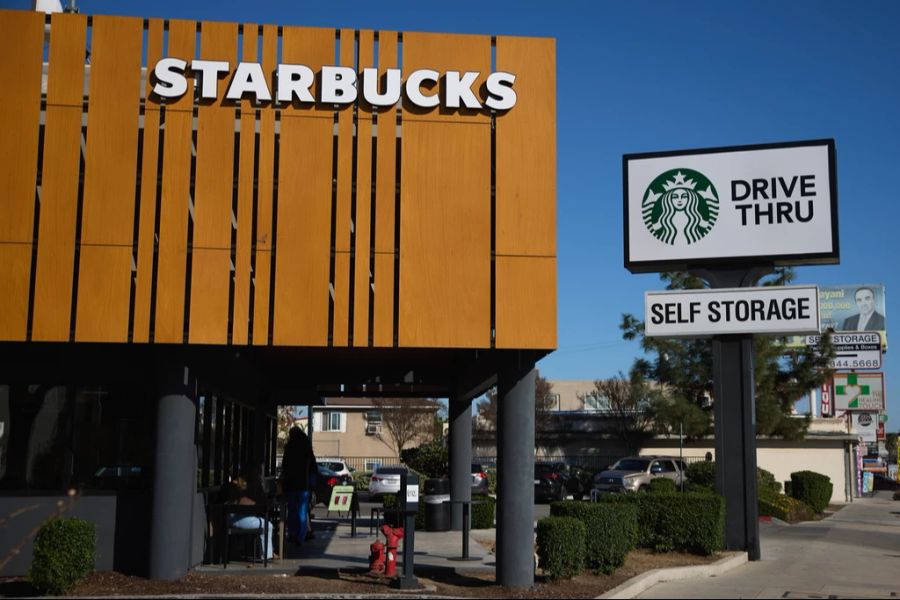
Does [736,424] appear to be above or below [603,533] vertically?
above

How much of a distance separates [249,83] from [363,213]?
2265mm

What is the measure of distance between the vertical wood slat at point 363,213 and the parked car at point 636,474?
22255 mm

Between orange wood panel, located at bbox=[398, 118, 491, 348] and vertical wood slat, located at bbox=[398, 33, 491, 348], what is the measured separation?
1 centimetres

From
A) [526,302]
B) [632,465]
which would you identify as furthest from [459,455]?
[632,465]

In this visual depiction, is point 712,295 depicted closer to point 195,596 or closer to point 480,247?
point 480,247

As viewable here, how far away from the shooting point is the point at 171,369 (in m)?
13.2

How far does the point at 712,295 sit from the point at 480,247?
754cm

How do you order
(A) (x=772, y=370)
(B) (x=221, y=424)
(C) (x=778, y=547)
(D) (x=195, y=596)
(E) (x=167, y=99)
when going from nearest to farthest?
(D) (x=195, y=596), (E) (x=167, y=99), (B) (x=221, y=424), (C) (x=778, y=547), (A) (x=772, y=370)

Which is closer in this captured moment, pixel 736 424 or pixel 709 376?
pixel 736 424

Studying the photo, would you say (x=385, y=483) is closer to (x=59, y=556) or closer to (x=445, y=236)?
(x=445, y=236)

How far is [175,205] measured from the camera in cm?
1307

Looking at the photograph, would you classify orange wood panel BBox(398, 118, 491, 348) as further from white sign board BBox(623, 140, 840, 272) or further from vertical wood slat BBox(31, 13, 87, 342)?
white sign board BBox(623, 140, 840, 272)

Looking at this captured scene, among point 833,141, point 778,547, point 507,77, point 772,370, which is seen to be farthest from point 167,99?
point 772,370

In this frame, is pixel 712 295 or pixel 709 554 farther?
pixel 712 295
